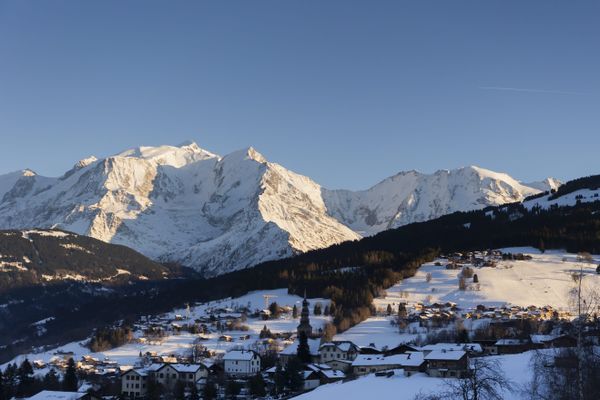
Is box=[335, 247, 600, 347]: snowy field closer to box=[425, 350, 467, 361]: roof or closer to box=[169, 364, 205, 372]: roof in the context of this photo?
box=[169, 364, 205, 372]: roof

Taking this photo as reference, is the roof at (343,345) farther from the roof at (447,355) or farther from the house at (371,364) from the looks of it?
the roof at (447,355)

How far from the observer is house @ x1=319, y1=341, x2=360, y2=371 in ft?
331

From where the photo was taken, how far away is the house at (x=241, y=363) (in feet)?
334

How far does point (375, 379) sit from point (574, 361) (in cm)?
2808

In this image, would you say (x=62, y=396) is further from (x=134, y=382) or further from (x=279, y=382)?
(x=279, y=382)

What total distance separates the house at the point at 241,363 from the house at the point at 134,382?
10.6 metres

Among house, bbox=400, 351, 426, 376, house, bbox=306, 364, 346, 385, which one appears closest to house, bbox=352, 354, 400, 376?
house, bbox=306, 364, 346, 385

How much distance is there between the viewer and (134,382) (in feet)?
318

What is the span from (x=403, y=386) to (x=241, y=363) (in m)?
46.5

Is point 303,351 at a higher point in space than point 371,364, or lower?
higher

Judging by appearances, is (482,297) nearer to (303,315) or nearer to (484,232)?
(303,315)

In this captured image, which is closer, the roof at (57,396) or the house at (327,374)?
the roof at (57,396)

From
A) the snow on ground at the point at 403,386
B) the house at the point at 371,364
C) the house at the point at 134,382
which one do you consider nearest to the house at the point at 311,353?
the house at the point at 371,364

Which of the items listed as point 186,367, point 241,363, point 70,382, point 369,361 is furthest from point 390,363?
point 70,382
